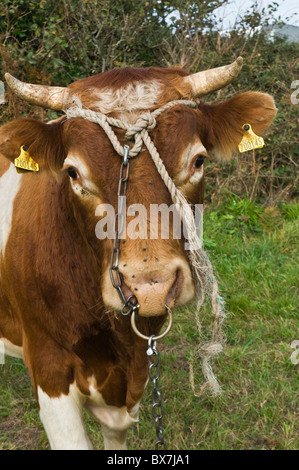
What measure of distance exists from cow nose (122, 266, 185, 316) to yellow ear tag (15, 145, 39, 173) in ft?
3.16

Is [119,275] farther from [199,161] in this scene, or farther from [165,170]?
[199,161]

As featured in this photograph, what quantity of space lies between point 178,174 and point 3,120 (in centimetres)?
432

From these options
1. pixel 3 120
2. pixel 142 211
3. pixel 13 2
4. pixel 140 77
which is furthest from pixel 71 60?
pixel 142 211

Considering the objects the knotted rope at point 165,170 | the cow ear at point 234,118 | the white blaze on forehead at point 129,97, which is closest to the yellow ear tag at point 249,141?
the cow ear at point 234,118

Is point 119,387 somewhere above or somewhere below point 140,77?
below

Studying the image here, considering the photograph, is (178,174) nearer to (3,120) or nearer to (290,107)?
(3,120)

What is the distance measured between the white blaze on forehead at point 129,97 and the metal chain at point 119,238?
0.81ft

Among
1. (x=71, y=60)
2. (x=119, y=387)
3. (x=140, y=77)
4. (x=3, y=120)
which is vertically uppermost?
(x=140, y=77)

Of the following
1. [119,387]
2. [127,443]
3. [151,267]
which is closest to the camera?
[151,267]

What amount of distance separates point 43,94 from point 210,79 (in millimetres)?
785

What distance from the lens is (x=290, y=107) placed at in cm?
692

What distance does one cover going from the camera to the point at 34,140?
247 cm

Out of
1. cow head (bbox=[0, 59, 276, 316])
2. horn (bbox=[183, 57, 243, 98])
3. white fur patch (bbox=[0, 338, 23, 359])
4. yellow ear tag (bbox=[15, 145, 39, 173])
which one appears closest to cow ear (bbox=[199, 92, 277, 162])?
cow head (bbox=[0, 59, 276, 316])

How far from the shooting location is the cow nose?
5.79 ft
